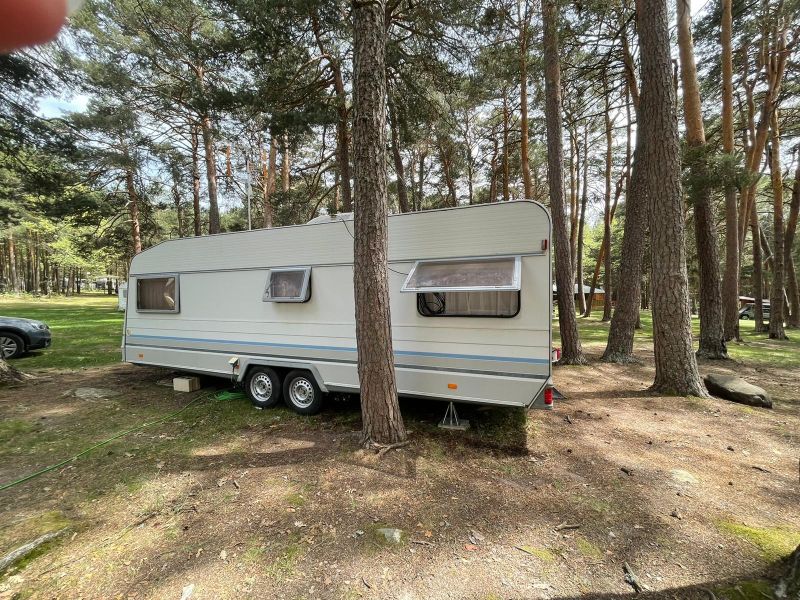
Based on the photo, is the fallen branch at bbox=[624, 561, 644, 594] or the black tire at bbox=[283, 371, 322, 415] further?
the black tire at bbox=[283, 371, 322, 415]

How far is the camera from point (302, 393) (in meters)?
5.38

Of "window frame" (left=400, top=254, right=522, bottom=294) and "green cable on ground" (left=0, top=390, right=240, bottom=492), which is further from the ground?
"window frame" (left=400, top=254, right=522, bottom=294)

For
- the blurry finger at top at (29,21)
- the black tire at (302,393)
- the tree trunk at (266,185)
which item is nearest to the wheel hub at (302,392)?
the black tire at (302,393)

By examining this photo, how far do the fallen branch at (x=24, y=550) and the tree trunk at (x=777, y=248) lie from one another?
59.0 feet

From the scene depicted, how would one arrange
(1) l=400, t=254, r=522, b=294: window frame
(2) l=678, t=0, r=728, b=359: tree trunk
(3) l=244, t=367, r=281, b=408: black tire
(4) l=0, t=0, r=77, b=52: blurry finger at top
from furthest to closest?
(2) l=678, t=0, r=728, b=359: tree trunk
(3) l=244, t=367, r=281, b=408: black tire
(1) l=400, t=254, r=522, b=294: window frame
(4) l=0, t=0, r=77, b=52: blurry finger at top

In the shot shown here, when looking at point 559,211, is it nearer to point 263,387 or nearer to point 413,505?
point 263,387

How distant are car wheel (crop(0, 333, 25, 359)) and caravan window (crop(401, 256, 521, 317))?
33.3 ft

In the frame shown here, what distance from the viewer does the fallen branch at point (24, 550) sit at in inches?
97.9

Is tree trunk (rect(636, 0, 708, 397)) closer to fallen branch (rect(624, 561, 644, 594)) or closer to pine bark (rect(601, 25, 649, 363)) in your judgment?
pine bark (rect(601, 25, 649, 363))

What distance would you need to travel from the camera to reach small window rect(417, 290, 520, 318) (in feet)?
13.5

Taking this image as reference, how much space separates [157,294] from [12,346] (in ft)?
18.3

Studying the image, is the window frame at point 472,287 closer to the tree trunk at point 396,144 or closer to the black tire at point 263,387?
the black tire at point 263,387

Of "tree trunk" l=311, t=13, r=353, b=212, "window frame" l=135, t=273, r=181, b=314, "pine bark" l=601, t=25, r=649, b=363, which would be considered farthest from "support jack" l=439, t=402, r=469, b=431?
"tree trunk" l=311, t=13, r=353, b=212

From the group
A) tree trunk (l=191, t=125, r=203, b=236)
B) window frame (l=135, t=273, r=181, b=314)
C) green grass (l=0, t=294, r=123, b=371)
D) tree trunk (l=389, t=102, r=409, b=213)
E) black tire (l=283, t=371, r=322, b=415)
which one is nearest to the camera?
black tire (l=283, t=371, r=322, b=415)
